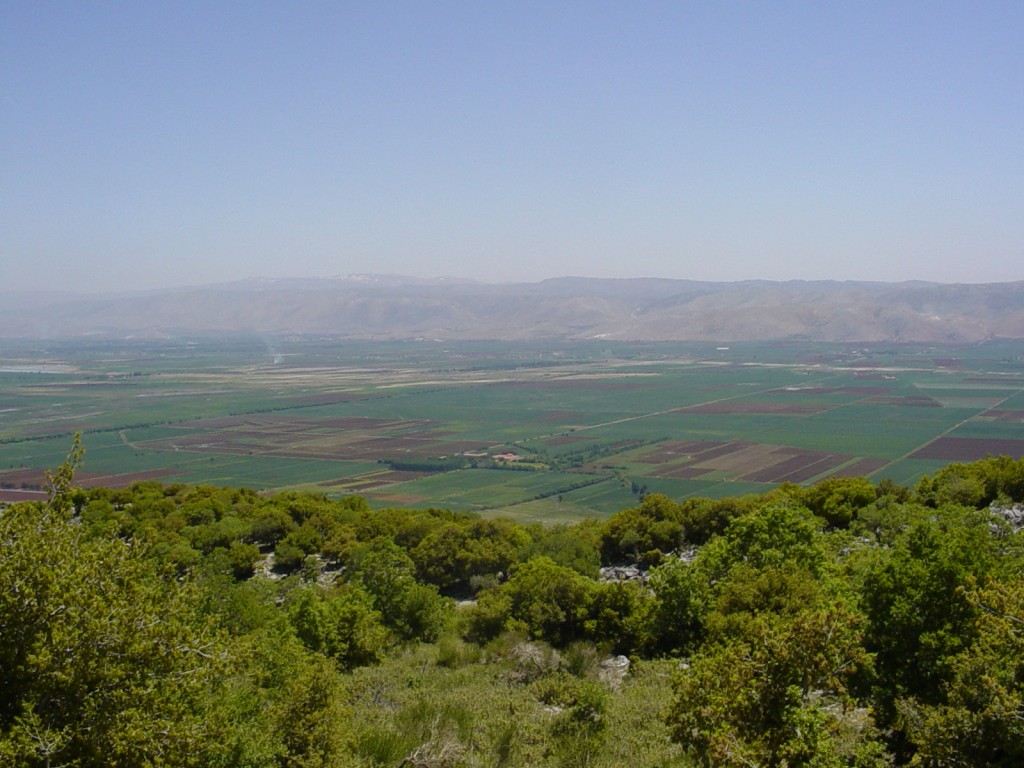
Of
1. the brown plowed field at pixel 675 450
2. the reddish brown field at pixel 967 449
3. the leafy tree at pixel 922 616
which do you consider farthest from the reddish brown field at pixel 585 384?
the leafy tree at pixel 922 616

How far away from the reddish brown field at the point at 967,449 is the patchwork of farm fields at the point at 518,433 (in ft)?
1.02

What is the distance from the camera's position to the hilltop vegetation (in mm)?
10961

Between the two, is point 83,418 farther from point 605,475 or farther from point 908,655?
point 908,655

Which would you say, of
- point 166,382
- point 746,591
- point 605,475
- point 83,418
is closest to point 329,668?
point 746,591

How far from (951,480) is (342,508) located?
31.3 m

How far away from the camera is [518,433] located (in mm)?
113500

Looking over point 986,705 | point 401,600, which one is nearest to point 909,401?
point 401,600

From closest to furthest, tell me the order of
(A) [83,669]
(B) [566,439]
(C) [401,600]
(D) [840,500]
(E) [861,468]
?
(A) [83,669]
(C) [401,600]
(D) [840,500]
(E) [861,468]
(B) [566,439]

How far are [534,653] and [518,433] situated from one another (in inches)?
3590

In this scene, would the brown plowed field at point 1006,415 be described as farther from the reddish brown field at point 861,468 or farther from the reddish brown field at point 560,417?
the reddish brown field at point 560,417

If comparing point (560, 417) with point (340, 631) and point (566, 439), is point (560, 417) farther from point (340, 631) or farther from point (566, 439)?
point (340, 631)

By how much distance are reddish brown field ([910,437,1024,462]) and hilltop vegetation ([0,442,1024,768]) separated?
55.1 metres

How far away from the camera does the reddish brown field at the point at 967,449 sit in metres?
83.6

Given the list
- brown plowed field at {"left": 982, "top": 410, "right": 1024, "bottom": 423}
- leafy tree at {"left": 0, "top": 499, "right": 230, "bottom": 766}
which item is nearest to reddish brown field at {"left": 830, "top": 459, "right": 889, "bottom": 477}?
brown plowed field at {"left": 982, "top": 410, "right": 1024, "bottom": 423}
